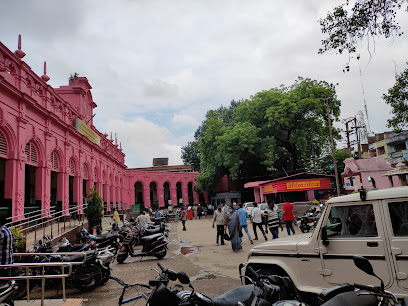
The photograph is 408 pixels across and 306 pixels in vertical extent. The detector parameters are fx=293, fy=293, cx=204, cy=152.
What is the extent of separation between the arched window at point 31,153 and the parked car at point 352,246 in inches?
473

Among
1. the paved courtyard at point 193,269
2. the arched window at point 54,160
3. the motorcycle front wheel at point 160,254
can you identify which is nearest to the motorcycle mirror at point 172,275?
the paved courtyard at point 193,269

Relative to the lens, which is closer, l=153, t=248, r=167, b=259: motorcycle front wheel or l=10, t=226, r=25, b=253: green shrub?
l=10, t=226, r=25, b=253: green shrub

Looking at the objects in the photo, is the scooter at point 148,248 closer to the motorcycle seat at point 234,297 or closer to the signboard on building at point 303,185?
the motorcycle seat at point 234,297

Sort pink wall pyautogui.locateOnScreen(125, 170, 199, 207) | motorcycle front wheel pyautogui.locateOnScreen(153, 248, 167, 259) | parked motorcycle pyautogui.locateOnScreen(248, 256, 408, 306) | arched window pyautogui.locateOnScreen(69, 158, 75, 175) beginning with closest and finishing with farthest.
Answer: parked motorcycle pyautogui.locateOnScreen(248, 256, 408, 306)
motorcycle front wheel pyautogui.locateOnScreen(153, 248, 167, 259)
arched window pyautogui.locateOnScreen(69, 158, 75, 175)
pink wall pyautogui.locateOnScreen(125, 170, 199, 207)

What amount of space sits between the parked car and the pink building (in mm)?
10025

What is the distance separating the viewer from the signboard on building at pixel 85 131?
18156 mm

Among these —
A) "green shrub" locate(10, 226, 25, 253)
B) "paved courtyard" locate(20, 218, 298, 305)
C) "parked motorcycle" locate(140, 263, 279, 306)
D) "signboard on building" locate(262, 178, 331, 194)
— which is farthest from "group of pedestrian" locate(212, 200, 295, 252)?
"signboard on building" locate(262, 178, 331, 194)

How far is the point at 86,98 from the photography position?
2227 centimetres

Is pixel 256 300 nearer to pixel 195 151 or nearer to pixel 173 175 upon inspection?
pixel 173 175

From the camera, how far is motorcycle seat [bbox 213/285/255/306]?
2.65m

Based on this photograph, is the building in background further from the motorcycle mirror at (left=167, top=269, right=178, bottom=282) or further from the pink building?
the motorcycle mirror at (left=167, top=269, right=178, bottom=282)

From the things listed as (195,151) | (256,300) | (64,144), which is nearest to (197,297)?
(256,300)

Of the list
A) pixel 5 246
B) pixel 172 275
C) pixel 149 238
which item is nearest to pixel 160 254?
pixel 149 238

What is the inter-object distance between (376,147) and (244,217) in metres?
34.4
